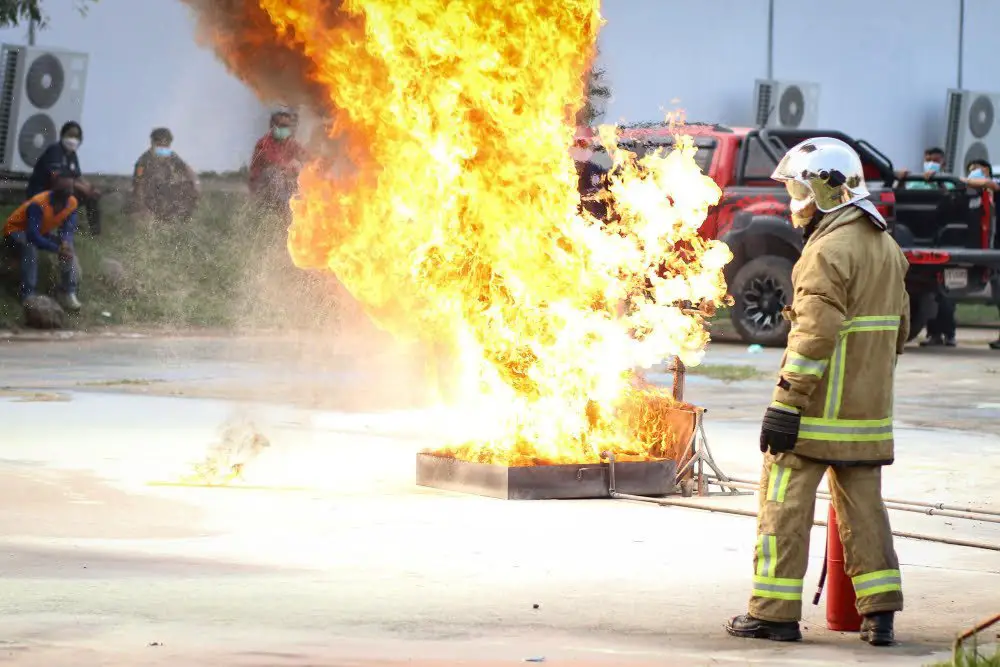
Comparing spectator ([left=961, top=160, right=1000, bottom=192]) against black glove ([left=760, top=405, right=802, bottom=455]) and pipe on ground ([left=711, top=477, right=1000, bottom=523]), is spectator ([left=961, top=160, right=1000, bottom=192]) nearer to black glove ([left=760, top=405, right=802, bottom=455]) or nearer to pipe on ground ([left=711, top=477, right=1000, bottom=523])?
pipe on ground ([left=711, top=477, right=1000, bottom=523])

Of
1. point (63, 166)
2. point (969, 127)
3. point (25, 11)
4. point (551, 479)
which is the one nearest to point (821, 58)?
point (969, 127)

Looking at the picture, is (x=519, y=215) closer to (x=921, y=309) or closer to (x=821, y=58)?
(x=921, y=309)

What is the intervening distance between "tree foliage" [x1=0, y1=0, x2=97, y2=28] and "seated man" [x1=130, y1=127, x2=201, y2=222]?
2.16 meters

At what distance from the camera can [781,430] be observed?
630 centimetres

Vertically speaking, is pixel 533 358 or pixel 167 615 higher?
pixel 533 358

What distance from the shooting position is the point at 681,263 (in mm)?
9773

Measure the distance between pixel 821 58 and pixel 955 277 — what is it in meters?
12.4

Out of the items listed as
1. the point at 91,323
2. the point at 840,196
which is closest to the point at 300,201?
the point at 840,196

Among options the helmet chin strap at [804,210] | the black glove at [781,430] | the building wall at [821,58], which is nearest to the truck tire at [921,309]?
the building wall at [821,58]

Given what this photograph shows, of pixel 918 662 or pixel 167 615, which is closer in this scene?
pixel 918 662

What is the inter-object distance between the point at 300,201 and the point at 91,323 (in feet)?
36.6

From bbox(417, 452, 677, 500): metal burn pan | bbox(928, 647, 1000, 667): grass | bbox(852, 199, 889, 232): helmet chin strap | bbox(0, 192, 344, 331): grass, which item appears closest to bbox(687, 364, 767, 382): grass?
bbox(0, 192, 344, 331): grass

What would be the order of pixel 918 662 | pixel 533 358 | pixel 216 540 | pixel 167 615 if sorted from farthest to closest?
pixel 533 358 < pixel 216 540 < pixel 167 615 < pixel 918 662

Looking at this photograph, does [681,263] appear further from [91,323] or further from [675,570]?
[91,323]
